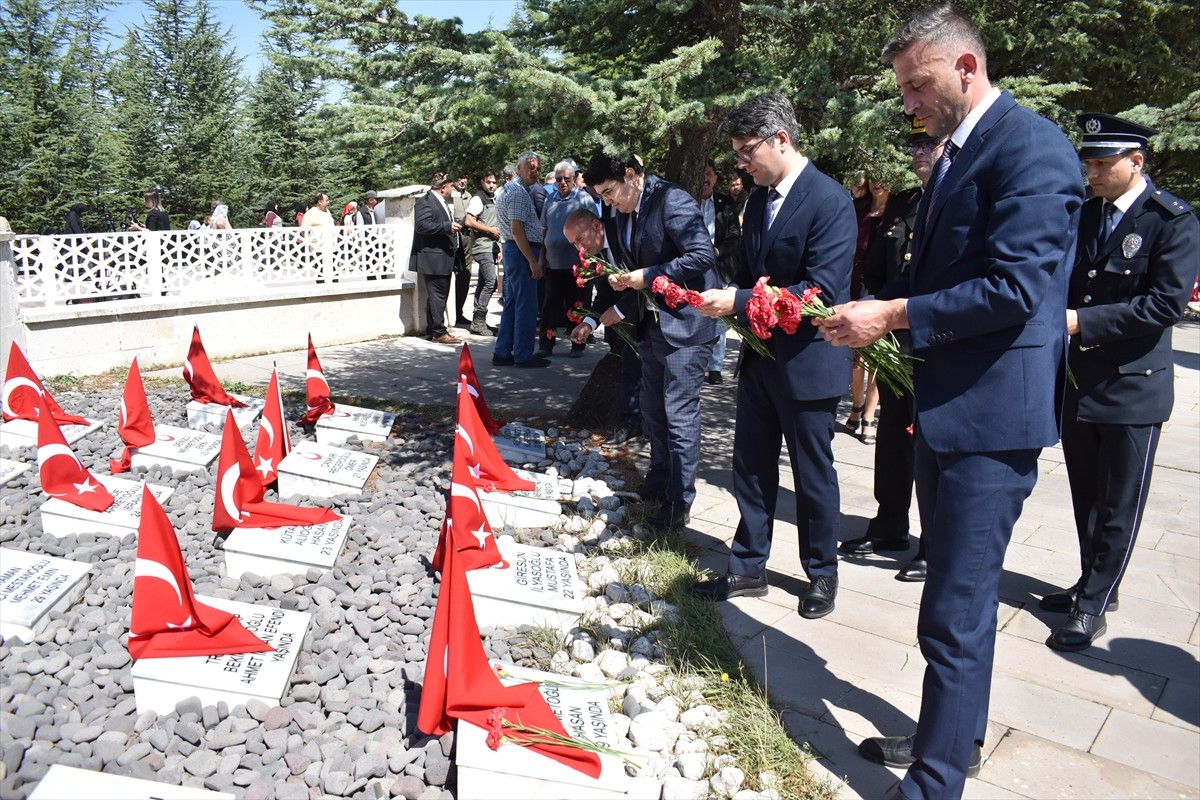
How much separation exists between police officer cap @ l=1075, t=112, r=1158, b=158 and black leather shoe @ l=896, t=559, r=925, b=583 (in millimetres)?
2088

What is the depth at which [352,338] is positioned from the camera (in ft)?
38.3

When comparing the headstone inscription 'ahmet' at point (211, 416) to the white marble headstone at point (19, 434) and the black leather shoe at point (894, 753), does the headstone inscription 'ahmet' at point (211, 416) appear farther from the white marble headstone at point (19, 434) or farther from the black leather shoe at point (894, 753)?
the black leather shoe at point (894, 753)

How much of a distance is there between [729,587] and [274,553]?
2192 mm

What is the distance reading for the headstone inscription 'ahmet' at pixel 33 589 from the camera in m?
3.71

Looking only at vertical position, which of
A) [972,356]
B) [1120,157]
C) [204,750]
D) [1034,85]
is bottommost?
[204,750]

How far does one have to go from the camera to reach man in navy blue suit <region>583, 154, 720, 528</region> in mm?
4902

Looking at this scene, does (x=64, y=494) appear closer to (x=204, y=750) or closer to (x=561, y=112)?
(x=204, y=750)

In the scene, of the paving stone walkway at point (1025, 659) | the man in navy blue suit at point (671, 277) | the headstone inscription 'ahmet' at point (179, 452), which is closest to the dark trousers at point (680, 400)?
the man in navy blue suit at point (671, 277)

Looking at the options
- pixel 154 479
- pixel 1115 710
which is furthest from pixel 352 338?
pixel 1115 710

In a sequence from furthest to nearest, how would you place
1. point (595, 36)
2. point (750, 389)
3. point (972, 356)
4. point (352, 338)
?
1. point (352, 338)
2. point (595, 36)
3. point (750, 389)
4. point (972, 356)

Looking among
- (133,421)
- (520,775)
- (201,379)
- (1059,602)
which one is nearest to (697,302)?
(520,775)

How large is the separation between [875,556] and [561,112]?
3153 mm

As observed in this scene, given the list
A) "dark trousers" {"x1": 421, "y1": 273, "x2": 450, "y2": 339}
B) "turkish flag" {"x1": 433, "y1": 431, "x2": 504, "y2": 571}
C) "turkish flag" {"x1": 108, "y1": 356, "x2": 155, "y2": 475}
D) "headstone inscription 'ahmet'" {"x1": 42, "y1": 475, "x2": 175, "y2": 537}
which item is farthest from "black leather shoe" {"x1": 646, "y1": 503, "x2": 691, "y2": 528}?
"dark trousers" {"x1": 421, "y1": 273, "x2": 450, "y2": 339}

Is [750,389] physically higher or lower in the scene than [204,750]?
higher
